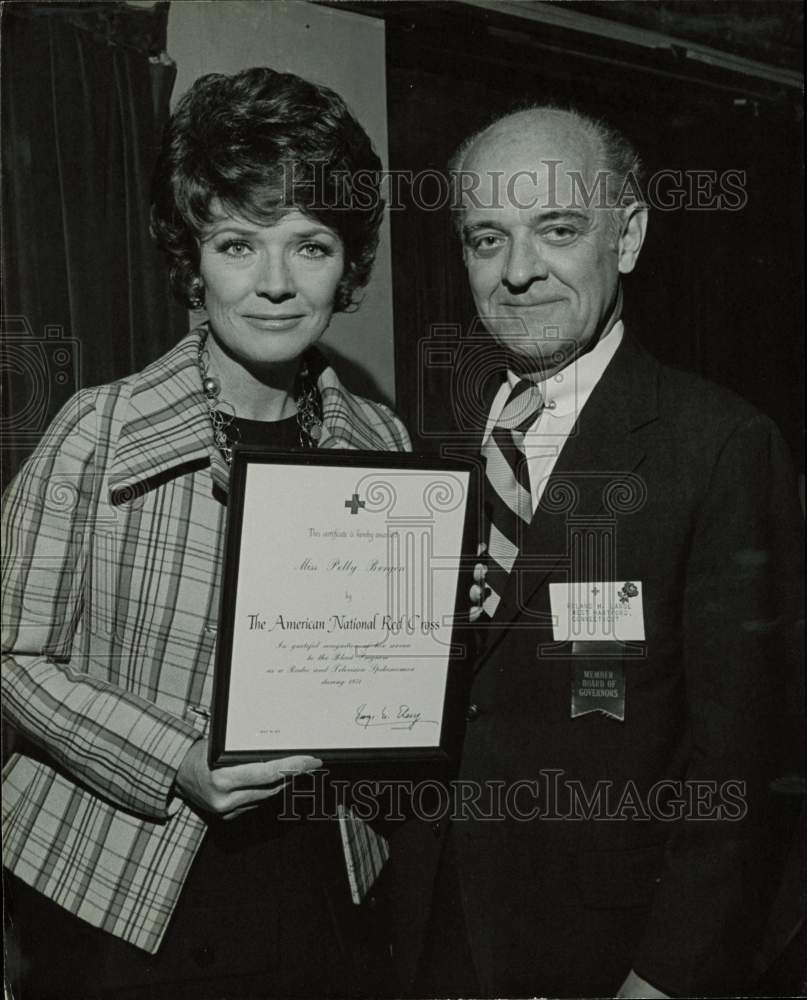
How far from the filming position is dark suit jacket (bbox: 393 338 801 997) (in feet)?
4.86

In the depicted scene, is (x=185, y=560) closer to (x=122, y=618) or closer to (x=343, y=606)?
(x=122, y=618)

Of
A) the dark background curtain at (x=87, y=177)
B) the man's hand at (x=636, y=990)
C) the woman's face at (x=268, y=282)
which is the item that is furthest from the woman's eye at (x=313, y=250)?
the man's hand at (x=636, y=990)

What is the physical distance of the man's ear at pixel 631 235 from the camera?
1.53 m

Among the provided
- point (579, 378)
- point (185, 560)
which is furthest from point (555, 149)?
point (185, 560)

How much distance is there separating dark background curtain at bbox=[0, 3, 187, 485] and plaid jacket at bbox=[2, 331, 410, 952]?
0.08 m

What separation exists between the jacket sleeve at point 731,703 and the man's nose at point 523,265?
1.29ft

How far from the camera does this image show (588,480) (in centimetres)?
150

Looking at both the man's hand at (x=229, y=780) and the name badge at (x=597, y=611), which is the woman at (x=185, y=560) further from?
the name badge at (x=597, y=611)

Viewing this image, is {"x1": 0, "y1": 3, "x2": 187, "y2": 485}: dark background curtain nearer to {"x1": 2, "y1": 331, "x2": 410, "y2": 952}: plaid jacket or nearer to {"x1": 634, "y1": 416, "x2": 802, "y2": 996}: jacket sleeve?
{"x1": 2, "y1": 331, "x2": 410, "y2": 952}: plaid jacket

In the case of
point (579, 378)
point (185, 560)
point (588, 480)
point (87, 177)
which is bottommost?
point (185, 560)

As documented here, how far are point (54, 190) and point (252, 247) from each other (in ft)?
1.10

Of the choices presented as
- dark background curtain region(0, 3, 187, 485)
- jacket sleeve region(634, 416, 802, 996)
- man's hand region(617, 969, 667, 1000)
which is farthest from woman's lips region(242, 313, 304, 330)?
man's hand region(617, 969, 667, 1000)

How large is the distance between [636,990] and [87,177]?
5.01ft

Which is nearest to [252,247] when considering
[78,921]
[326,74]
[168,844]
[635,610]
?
[326,74]
